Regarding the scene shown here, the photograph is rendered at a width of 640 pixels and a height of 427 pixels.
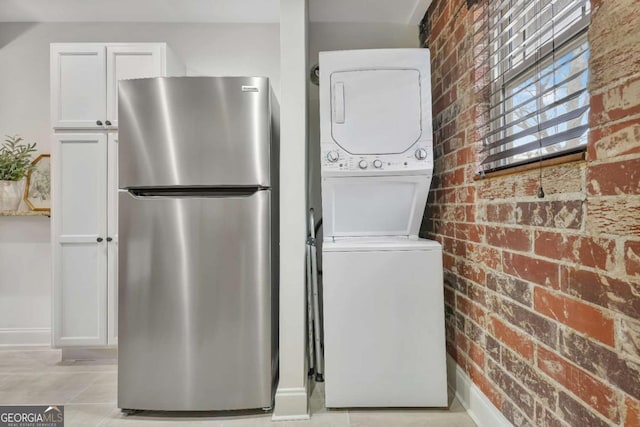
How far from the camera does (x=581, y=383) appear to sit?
1024 millimetres

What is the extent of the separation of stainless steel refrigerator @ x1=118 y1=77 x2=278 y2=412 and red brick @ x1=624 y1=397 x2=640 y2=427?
1.36 meters

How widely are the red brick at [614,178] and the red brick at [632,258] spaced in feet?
0.41

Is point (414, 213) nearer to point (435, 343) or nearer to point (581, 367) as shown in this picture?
point (435, 343)

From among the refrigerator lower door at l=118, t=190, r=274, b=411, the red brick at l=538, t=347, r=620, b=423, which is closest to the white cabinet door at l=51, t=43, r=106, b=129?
the refrigerator lower door at l=118, t=190, r=274, b=411

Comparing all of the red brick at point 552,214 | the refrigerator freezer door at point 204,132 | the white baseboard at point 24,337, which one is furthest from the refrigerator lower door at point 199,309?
the white baseboard at point 24,337

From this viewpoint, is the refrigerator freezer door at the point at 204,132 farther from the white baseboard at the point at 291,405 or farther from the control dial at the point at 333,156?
the white baseboard at the point at 291,405

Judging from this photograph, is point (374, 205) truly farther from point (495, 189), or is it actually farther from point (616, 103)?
point (616, 103)

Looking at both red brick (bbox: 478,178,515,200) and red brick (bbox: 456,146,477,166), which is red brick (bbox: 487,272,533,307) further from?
red brick (bbox: 456,146,477,166)

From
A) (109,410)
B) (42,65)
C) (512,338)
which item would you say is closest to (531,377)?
(512,338)

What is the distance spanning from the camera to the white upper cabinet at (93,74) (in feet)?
7.80

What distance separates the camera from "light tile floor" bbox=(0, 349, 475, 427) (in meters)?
1.73

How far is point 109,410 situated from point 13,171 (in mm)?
1878

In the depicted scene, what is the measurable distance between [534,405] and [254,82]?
179cm

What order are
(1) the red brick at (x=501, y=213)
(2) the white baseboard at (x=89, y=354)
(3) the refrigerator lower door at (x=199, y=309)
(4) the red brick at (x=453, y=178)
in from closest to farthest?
(1) the red brick at (x=501, y=213) < (3) the refrigerator lower door at (x=199, y=309) < (4) the red brick at (x=453, y=178) < (2) the white baseboard at (x=89, y=354)
